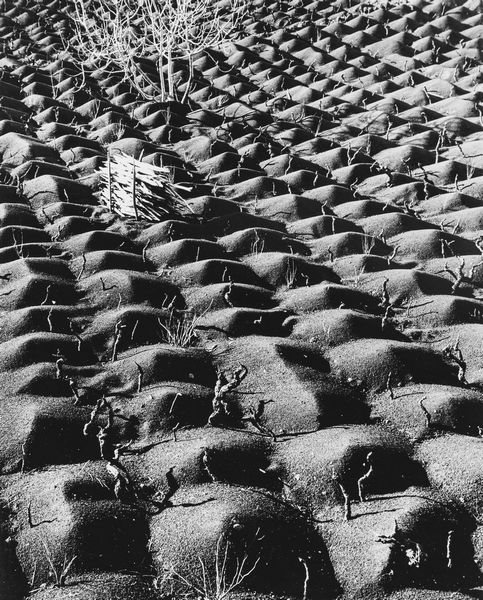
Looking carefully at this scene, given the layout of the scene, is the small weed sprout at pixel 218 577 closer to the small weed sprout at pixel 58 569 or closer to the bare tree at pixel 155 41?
the small weed sprout at pixel 58 569

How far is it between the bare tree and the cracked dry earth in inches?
17.2

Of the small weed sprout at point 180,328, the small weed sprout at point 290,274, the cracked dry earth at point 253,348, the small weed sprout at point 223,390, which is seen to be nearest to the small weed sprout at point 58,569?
the cracked dry earth at point 253,348

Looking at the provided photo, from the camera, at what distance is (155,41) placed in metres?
5.83

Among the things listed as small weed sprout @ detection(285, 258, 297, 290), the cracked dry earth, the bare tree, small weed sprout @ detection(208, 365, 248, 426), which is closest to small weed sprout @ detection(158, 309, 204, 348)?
the cracked dry earth

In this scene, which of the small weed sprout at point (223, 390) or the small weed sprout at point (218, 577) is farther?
the small weed sprout at point (223, 390)

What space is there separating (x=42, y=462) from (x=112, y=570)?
1.38 feet

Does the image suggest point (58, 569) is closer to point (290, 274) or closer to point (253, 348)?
point (253, 348)

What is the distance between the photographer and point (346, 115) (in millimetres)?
4527

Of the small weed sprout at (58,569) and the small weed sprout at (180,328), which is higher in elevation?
the small weed sprout at (58,569)

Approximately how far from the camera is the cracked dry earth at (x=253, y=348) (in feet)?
5.30

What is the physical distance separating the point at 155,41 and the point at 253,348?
4.19 meters

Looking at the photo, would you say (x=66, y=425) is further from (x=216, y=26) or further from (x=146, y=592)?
(x=216, y=26)

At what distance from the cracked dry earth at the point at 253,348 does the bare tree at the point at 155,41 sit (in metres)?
0.44

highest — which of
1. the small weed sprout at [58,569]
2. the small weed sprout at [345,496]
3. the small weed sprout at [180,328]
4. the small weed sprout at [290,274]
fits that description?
the small weed sprout at [58,569]
